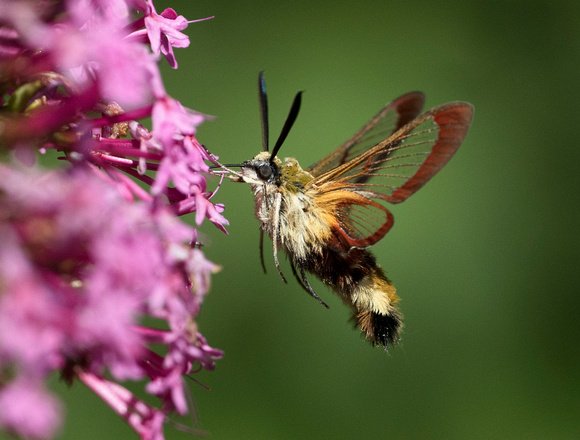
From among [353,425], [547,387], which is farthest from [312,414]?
[547,387]

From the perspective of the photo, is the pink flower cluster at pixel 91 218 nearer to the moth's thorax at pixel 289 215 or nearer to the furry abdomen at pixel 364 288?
the moth's thorax at pixel 289 215

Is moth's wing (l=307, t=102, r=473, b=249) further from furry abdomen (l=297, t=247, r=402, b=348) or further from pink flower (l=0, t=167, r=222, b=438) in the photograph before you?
pink flower (l=0, t=167, r=222, b=438)

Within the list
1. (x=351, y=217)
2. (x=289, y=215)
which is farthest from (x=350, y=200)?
(x=289, y=215)

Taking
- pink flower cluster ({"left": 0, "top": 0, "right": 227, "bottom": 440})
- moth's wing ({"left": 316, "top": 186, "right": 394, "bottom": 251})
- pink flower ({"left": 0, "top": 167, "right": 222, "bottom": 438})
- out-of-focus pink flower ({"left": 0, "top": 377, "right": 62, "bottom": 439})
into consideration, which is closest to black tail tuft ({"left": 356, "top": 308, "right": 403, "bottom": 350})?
moth's wing ({"left": 316, "top": 186, "right": 394, "bottom": 251})

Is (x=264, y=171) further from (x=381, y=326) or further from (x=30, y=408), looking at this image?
(x=30, y=408)

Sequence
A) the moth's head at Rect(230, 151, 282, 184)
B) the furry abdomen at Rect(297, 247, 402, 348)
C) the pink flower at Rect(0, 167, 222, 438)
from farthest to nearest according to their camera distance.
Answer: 1. the furry abdomen at Rect(297, 247, 402, 348)
2. the moth's head at Rect(230, 151, 282, 184)
3. the pink flower at Rect(0, 167, 222, 438)

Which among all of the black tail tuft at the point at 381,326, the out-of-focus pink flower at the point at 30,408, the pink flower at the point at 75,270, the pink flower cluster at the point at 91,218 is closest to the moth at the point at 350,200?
the black tail tuft at the point at 381,326
